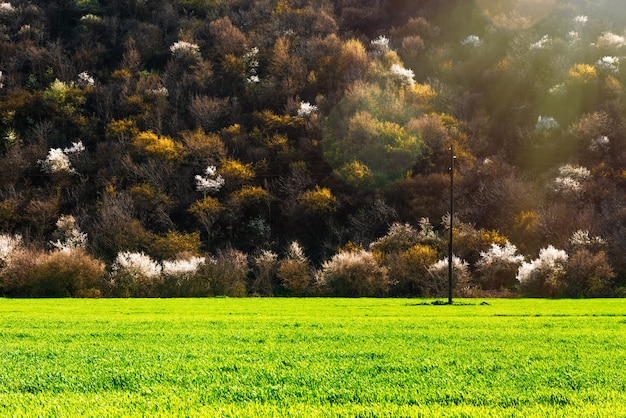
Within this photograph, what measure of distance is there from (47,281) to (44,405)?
4341cm

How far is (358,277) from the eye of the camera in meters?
48.2

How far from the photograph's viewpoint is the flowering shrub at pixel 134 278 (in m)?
49.2

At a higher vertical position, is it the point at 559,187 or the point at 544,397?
the point at 559,187

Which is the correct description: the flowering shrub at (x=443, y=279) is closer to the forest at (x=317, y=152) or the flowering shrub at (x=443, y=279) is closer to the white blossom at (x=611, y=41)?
the forest at (x=317, y=152)

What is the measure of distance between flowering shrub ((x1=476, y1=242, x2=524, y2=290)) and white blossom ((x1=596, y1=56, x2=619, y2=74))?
35732 mm

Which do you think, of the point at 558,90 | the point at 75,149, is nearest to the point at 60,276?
the point at 75,149

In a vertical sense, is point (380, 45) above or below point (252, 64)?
above

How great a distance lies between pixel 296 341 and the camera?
16141mm

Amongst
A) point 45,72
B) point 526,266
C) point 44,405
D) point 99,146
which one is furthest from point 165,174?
point 44,405

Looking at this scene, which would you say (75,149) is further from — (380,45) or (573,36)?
(573,36)

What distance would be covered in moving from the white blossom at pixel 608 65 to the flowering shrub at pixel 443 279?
40509mm

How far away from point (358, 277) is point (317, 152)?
26.4 metres

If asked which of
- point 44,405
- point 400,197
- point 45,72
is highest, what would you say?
point 45,72

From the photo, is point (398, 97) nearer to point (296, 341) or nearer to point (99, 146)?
point (99, 146)
